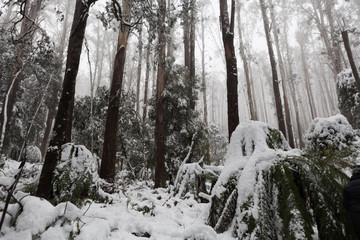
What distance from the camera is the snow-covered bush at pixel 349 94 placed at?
9.91 metres

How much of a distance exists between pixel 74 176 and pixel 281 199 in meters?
2.67

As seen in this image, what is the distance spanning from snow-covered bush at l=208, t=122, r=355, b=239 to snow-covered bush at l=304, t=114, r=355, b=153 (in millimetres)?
5754

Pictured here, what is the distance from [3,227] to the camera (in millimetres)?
1367

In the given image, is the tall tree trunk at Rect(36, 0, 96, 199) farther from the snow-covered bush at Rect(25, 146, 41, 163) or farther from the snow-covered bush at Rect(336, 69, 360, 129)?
the snow-covered bush at Rect(336, 69, 360, 129)

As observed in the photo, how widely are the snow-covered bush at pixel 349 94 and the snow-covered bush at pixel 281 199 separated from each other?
36.3 ft

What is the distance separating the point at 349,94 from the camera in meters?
10.3

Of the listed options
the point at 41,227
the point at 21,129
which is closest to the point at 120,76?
the point at 41,227

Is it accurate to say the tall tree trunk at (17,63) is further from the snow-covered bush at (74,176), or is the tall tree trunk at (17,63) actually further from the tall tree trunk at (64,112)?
the snow-covered bush at (74,176)

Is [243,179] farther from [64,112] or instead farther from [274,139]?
[64,112]

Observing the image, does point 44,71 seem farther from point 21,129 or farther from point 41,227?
point 41,227

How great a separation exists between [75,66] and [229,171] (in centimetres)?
258

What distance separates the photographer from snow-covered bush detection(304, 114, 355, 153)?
615cm

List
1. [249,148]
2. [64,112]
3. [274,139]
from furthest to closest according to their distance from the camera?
[64,112] < [274,139] < [249,148]

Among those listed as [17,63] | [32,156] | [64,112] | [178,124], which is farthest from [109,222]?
[32,156]
